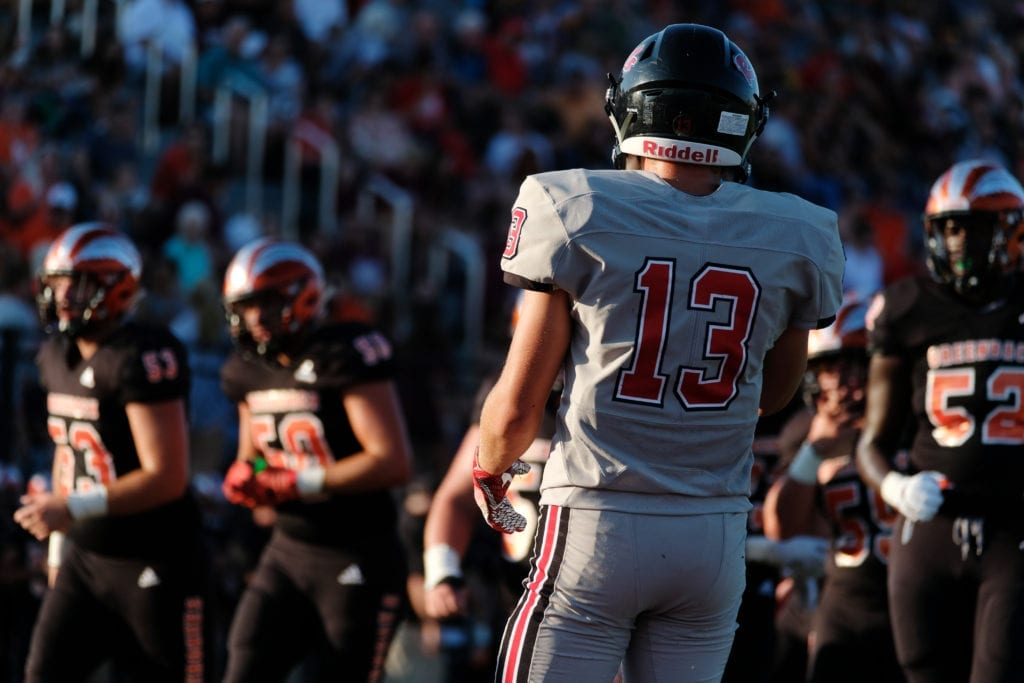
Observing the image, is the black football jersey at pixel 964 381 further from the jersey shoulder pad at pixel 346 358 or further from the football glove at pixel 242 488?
the football glove at pixel 242 488

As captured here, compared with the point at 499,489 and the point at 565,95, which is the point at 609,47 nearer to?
the point at 565,95

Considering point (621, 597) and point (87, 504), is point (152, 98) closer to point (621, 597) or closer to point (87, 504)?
point (87, 504)

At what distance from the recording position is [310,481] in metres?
5.42

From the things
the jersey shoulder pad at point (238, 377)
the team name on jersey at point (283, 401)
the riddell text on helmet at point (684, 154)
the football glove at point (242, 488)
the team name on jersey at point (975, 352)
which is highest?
the riddell text on helmet at point (684, 154)

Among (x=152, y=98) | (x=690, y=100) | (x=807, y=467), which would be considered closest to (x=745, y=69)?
(x=690, y=100)

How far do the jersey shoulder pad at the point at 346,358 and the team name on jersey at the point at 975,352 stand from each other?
1888 mm

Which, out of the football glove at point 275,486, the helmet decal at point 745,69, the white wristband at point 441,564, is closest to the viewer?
the helmet decal at point 745,69

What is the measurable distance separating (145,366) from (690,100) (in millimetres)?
2695

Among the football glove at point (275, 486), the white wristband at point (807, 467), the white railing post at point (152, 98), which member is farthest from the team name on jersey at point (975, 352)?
the white railing post at point (152, 98)

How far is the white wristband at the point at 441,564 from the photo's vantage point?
14.5 feet

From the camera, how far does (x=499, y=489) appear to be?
11.3ft

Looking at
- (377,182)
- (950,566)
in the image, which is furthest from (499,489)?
(377,182)

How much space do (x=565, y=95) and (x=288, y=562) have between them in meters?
9.65

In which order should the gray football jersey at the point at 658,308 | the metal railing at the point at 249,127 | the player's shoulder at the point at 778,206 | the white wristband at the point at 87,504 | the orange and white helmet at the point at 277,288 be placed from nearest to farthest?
the gray football jersey at the point at 658,308 → the player's shoulder at the point at 778,206 → the white wristband at the point at 87,504 → the orange and white helmet at the point at 277,288 → the metal railing at the point at 249,127
